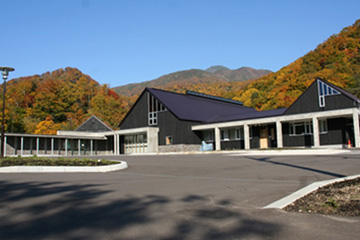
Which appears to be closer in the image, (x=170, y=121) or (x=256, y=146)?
(x=256, y=146)

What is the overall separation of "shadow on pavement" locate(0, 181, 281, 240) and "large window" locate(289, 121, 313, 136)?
2437 centimetres

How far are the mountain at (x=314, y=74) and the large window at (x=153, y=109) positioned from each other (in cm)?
2520

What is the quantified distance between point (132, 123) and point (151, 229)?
117ft

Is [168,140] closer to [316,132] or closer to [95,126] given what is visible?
[316,132]

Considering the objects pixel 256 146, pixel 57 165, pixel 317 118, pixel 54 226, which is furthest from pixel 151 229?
pixel 256 146

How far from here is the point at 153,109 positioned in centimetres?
3738

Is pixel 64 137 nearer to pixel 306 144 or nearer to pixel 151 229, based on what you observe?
pixel 306 144

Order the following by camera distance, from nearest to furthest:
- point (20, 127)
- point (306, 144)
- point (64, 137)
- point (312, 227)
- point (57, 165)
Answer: point (312, 227)
point (57, 165)
point (306, 144)
point (64, 137)
point (20, 127)

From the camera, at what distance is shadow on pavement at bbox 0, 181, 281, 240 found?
4.30m

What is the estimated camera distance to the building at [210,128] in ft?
86.8

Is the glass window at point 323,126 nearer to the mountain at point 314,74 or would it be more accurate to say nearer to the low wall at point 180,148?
the low wall at point 180,148

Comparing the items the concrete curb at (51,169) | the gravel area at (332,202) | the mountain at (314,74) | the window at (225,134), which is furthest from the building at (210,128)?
the gravel area at (332,202)

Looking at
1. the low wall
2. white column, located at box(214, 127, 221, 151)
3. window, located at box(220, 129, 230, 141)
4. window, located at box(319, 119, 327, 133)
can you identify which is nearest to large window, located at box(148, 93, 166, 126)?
the low wall

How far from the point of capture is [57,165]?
44.7ft
